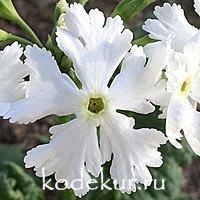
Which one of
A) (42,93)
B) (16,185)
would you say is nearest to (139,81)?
(42,93)

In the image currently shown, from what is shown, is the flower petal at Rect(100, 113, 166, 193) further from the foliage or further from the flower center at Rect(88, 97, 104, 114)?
the foliage

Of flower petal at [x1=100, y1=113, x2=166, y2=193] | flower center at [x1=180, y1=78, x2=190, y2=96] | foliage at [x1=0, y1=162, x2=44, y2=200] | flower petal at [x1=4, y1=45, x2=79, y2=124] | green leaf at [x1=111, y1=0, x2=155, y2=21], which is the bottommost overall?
foliage at [x1=0, y1=162, x2=44, y2=200]

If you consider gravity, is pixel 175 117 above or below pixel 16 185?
above

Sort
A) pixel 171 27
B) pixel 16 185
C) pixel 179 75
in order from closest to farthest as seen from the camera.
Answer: pixel 179 75, pixel 171 27, pixel 16 185

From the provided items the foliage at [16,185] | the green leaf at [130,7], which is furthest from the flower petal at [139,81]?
the foliage at [16,185]

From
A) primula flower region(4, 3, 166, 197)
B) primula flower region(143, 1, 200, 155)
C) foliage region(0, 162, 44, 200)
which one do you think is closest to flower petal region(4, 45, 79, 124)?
primula flower region(4, 3, 166, 197)

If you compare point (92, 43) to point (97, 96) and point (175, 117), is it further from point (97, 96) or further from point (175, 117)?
point (175, 117)

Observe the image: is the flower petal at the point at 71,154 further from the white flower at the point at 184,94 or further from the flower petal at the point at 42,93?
the white flower at the point at 184,94

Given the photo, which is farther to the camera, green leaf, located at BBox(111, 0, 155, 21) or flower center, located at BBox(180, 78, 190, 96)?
green leaf, located at BBox(111, 0, 155, 21)
